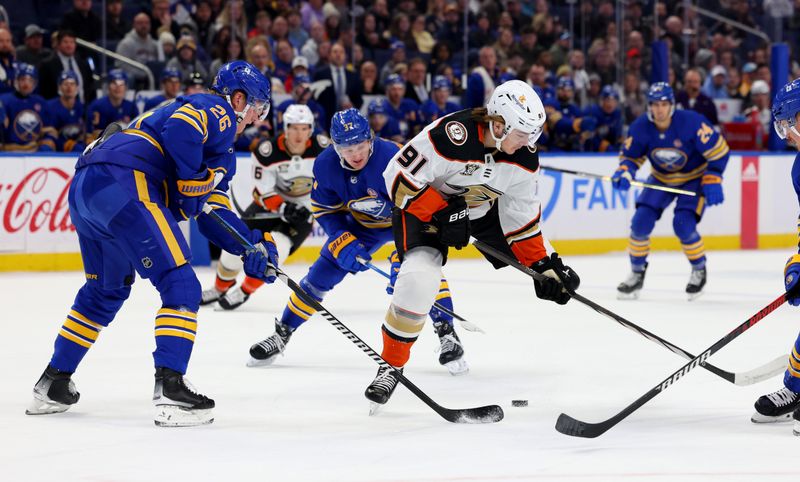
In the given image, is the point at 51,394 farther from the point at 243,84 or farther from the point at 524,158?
the point at 524,158

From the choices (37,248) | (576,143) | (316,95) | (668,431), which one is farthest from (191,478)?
(576,143)

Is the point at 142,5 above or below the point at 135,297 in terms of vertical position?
above

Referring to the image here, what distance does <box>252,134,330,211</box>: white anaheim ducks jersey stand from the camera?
707cm

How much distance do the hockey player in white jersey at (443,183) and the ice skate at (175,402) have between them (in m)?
0.60

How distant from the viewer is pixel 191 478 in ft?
10.2

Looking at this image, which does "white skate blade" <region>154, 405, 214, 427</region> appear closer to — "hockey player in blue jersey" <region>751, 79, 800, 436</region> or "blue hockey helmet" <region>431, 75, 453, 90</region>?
"hockey player in blue jersey" <region>751, 79, 800, 436</region>

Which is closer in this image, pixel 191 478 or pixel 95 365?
pixel 191 478

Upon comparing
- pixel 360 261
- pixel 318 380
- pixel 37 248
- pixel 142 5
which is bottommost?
pixel 37 248

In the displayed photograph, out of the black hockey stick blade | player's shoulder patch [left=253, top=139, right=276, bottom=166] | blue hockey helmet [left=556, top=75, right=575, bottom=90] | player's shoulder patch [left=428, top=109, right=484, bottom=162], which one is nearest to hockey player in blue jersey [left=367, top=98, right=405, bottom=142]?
blue hockey helmet [left=556, top=75, right=575, bottom=90]

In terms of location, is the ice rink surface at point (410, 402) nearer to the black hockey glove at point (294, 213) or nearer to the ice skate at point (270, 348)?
the ice skate at point (270, 348)

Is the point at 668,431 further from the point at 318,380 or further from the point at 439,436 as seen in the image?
the point at 318,380

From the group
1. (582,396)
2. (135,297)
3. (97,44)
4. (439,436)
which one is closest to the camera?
(439,436)

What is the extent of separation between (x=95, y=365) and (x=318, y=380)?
1012 mm

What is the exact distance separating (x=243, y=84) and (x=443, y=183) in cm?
78
